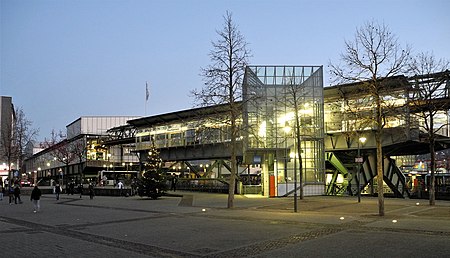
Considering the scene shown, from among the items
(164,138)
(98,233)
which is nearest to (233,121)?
(98,233)

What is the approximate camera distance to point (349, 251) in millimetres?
11461

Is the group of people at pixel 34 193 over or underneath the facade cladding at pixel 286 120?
underneath

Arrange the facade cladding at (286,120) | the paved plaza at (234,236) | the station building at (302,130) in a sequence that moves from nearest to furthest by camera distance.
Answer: the paved plaza at (234,236)
the station building at (302,130)
the facade cladding at (286,120)

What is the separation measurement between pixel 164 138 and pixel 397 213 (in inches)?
1981

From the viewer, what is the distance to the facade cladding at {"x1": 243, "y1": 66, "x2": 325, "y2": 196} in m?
39.1

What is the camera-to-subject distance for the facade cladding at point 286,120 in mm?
39094

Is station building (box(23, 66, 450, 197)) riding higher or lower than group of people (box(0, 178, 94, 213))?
higher

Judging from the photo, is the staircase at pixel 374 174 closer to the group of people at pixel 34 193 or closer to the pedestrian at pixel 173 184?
the pedestrian at pixel 173 184

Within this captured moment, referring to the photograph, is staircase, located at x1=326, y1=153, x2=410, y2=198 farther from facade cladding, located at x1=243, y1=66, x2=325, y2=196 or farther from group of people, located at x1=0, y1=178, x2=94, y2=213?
group of people, located at x1=0, y1=178, x2=94, y2=213

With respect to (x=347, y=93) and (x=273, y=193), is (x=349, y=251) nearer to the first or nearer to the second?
(x=273, y=193)

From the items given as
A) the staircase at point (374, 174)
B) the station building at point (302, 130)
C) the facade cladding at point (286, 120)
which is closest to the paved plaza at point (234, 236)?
the station building at point (302, 130)

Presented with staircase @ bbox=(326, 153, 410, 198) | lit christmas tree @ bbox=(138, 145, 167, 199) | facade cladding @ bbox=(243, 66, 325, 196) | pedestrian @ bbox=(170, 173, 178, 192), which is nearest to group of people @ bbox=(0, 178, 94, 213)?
lit christmas tree @ bbox=(138, 145, 167, 199)

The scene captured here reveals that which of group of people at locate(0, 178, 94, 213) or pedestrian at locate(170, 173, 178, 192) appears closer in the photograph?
group of people at locate(0, 178, 94, 213)

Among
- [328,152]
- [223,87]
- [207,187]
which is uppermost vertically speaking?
[223,87]
